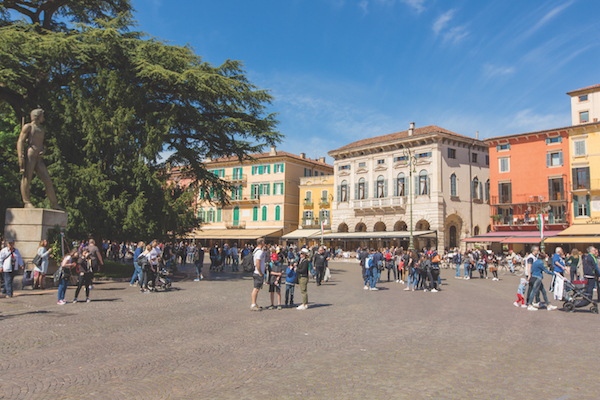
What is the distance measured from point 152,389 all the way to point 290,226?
171 feet

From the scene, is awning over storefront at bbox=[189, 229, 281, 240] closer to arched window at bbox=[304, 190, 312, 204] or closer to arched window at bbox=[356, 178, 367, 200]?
arched window at bbox=[304, 190, 312, 204]

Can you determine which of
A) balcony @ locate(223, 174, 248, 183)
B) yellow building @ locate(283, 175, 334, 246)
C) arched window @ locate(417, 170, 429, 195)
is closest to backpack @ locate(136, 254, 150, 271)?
arched window @ locate(417, 170, 429, 195)

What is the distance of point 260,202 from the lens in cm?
5788

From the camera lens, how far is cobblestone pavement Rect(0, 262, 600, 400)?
512 cm

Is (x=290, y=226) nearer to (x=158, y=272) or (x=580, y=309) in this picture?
(x=158, y=272)

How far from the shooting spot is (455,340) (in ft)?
25.6

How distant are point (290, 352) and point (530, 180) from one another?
128 feet

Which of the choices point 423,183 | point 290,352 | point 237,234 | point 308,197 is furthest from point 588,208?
point 290,352

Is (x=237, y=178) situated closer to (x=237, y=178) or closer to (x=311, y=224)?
(x=237, y=178)

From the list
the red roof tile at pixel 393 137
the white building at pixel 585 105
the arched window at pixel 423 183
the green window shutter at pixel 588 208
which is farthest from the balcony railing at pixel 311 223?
the white building at pixel 585 105

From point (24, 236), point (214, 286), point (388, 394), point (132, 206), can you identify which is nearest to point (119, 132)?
point (132, 206)

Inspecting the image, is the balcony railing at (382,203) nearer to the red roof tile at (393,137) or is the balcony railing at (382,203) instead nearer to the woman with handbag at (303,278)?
the red roof tile at (393,137)

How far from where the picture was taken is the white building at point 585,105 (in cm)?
3812

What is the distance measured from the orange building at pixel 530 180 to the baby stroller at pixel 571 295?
1135 inches
